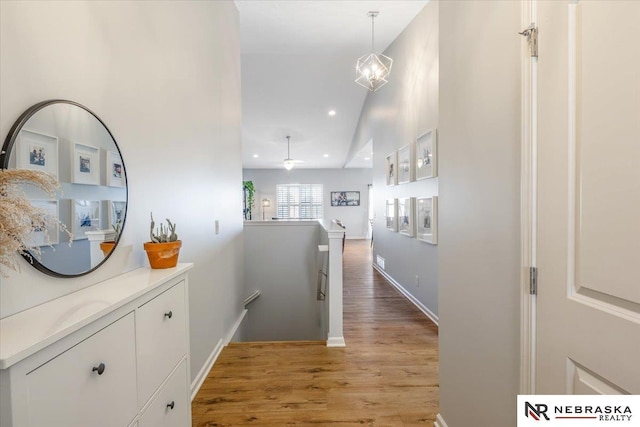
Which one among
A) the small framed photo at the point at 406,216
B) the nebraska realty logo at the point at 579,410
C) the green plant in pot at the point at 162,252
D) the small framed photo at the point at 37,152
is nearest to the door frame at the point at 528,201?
the nebraska realty logo at the point at 579,410

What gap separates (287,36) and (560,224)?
15.1 feet

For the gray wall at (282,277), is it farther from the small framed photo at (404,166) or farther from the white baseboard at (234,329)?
the small framed photo at (404,166)

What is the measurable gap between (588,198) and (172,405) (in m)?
1.64

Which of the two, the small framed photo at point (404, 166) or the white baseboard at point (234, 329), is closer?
the white baseboard at point (234, 329)

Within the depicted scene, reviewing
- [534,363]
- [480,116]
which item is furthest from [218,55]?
[534,363]

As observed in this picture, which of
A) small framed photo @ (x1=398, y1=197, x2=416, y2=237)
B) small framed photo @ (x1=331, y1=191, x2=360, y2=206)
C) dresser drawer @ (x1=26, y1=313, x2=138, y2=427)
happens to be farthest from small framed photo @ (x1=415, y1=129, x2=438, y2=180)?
small framed photo @ (x1=331, y1=191, x2=360, y2=206)

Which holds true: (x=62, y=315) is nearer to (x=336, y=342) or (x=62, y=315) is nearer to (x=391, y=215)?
(x=336, y=342)

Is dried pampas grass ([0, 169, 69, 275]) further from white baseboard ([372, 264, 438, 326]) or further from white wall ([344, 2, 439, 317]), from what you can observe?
white baseboard ([372, 264, 438, 326])

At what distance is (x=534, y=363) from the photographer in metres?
1.06

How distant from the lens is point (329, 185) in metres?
12.2

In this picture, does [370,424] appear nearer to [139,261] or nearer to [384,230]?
[139,261]

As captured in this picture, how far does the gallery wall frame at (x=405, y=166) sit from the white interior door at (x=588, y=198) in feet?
10.1

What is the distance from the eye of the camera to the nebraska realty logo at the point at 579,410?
77 centimetres

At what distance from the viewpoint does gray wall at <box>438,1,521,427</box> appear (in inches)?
45.3
